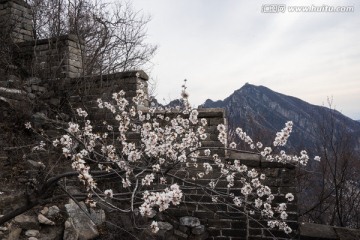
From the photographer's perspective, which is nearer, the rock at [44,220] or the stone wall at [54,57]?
the rock at [44,220]

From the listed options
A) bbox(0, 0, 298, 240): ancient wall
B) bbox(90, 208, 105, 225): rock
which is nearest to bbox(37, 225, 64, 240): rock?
bbox(90, 208, 105, 225): rock

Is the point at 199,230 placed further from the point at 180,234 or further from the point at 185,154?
the point at 185,154

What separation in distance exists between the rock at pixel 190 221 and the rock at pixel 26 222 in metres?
2.03

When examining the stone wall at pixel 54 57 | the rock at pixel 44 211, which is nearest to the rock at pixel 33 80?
the stone wall at pixel 54 57

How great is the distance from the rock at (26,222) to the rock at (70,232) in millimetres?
356

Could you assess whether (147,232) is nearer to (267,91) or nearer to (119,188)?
(119,188)

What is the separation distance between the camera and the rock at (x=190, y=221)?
15.5ft

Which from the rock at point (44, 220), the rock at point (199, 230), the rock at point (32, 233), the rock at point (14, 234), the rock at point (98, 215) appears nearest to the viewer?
the rock at point (14, 234)

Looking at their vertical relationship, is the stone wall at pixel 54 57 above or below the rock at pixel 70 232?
above

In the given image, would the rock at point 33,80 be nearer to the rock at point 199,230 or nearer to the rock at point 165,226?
the rock at point 165,226

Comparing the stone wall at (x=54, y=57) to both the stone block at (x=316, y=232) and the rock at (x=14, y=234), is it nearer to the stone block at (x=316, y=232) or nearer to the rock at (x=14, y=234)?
the rock at (x=14, y=234)

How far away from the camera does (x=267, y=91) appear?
85.8 metres

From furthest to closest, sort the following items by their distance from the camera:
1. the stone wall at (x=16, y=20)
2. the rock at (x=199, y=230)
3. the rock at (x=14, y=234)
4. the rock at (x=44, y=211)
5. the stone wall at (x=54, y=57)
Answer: the stone wall at (x=16, y=20) < the stone wall at (x=54, y=57) < the rock at (x=199, y=230) < the rock at (x=44, y=211) < the rock at (x=14, y=234)

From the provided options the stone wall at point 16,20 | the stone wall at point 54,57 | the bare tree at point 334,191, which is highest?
the stone wall at point 16,20
